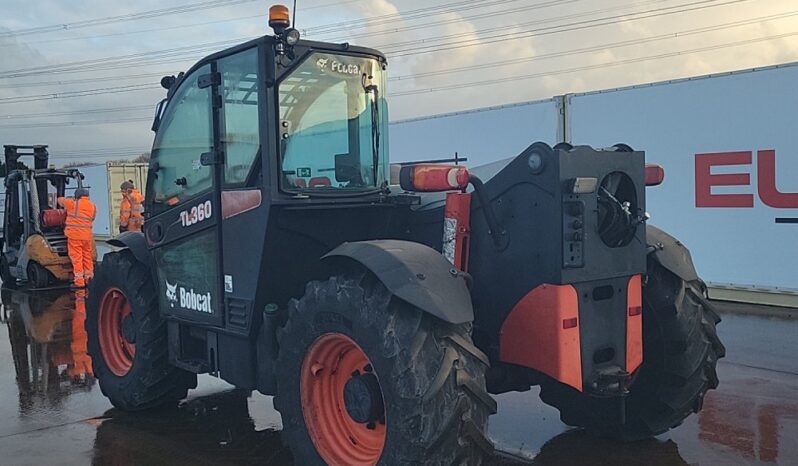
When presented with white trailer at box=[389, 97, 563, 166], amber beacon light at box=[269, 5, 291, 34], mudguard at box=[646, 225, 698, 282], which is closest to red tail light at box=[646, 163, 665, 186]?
mudguard at box=[646, 225, 698, 282]

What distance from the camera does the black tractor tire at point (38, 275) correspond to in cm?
1335

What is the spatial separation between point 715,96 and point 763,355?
4.20m

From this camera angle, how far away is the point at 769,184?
31.7 ft

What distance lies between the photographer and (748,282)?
32.5 ft

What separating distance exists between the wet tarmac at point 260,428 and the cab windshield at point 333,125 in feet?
5.82

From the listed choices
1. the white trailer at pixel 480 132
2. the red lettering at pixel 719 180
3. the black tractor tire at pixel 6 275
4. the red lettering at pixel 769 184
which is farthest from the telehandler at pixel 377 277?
the black tractor tire at pixel 6 275

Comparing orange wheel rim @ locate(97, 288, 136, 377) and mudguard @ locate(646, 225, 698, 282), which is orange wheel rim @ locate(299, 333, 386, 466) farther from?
orange wheel rim @ locate(97, 288, 136, 377)

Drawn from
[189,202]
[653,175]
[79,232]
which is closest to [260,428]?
[189,202]

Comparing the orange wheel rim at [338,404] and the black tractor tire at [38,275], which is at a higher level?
the orange wheel rim at [338,404]

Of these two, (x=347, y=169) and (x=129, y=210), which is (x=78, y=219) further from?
(x=347, y=169)

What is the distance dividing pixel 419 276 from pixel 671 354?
1.84 metres

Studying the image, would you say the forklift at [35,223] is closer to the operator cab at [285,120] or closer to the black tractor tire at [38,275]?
the black tractor tire at [38,275]

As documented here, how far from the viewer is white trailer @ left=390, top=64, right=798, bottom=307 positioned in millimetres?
9547

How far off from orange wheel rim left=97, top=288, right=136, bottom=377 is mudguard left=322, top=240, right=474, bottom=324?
117 inches
